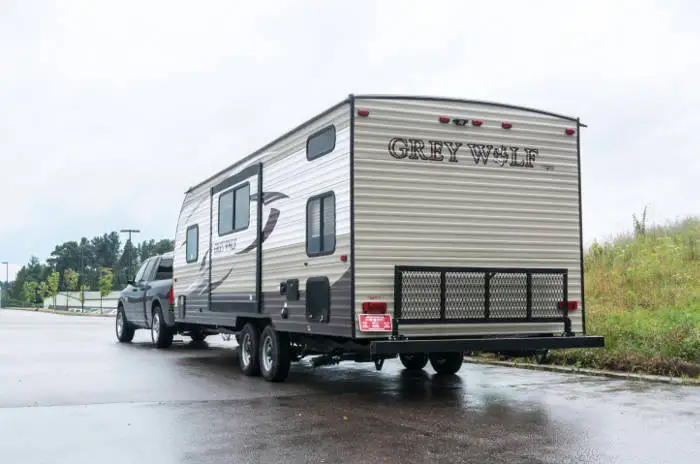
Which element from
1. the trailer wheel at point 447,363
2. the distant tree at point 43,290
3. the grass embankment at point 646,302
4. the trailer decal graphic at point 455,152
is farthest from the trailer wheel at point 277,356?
the distant tree at point 43,290

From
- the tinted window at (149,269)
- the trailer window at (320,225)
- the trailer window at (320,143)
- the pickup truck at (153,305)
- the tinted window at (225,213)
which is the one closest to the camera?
the trailer window at (320,225)

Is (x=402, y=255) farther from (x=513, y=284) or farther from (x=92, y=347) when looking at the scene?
(x=92, y=347)

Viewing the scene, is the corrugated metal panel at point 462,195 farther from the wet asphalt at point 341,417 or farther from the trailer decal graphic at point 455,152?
the wet asphalt at point 341,417

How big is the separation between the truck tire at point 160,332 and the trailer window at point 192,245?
304 cm

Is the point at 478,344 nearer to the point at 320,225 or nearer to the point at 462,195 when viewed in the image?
the point at 462,195

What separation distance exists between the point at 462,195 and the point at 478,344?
Answer: 1.81m

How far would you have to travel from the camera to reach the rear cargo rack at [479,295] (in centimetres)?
924

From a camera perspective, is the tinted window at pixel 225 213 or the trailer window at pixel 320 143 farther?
the tinted window at pixel 225 213

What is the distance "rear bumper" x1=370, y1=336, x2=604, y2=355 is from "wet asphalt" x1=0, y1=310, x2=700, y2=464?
618 mm

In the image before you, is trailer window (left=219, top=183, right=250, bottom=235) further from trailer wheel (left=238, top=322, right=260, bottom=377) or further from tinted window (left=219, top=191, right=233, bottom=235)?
trailer wheel (left=238, top=322, right=260, bottom=377)

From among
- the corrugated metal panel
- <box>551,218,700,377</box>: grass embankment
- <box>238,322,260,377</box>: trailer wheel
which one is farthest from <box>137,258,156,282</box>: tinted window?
the corrugated metal panel

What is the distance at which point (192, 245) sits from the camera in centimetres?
1511

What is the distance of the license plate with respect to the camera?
894cm

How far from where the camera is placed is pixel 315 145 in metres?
10.3
